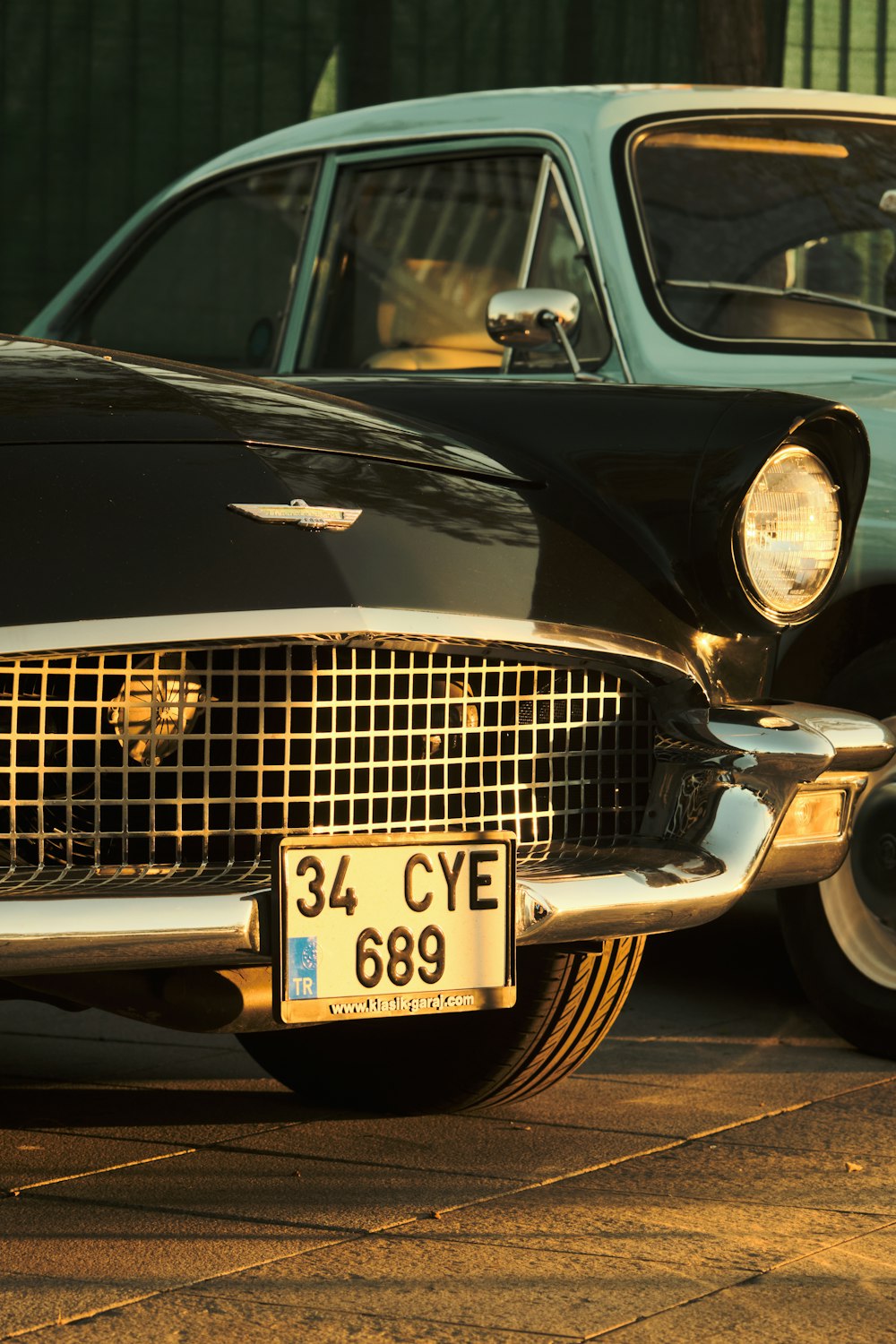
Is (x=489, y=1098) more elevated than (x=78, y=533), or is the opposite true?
(x=78, y=533)

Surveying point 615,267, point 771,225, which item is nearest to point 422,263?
point 615,267

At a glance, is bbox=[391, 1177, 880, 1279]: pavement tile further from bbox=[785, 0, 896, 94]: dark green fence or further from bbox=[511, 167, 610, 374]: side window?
bbox=[785, 0, 896, 94]: dark green fence

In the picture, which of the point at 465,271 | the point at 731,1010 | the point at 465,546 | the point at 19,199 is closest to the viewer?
the point at 465,546

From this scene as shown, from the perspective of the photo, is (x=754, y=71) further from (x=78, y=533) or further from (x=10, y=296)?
(x=78, y=533)

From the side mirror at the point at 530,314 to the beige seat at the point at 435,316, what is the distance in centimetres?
56

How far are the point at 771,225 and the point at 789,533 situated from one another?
68.1 inches

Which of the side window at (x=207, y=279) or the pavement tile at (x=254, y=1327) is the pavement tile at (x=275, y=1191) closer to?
the pavement tile at (x=254, y=1327)

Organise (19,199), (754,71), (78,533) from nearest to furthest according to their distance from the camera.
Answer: (78,533), (754,71), (19,199)

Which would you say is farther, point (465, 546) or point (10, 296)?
point (10, 296)

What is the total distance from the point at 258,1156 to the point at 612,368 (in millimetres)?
1931

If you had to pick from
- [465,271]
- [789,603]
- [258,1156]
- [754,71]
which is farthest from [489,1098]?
[754,71]

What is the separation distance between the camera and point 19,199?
1111cm

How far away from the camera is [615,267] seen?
4.56 meters

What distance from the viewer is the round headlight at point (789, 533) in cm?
318
